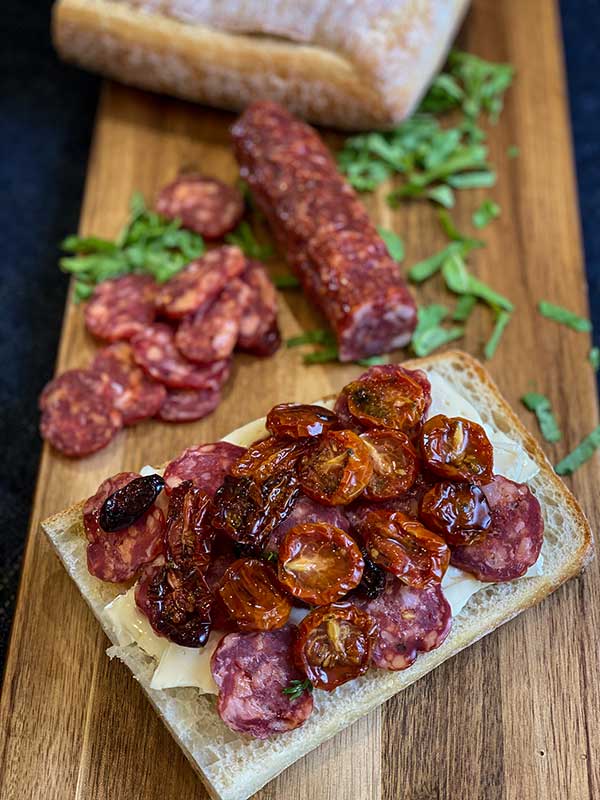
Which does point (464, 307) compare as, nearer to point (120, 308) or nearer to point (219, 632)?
point (120, 308)

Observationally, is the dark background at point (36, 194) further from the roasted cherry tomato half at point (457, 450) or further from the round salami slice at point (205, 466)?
the roasted cherry tomato half at point (457, 450)

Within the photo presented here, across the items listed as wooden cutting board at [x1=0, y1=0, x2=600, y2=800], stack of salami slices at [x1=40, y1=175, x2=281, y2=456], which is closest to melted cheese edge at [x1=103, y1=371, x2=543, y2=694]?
wooden cutting board at [x1=0, y1=0, x2=600, y2=800]

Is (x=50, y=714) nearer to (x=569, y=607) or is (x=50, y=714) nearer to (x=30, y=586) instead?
(x=30, y=586)

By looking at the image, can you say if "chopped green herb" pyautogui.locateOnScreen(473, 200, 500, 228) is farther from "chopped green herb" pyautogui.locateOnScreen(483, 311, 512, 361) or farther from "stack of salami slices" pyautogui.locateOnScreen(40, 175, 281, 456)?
"stack of salami slices" pyautogui.locateOnScreen(40, 175, 281, 456)

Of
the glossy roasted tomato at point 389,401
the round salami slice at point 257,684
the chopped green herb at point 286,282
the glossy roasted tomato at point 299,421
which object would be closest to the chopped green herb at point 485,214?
the chopped green herb at point 286,282

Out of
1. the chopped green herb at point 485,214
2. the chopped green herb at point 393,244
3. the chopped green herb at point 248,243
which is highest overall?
the chopped green herb at point 485,214

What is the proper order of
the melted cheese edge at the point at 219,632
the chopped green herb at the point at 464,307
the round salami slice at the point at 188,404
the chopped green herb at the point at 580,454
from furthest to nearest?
the chopped green herb at the point at 464,307
the round salami slice at the point at 188,404
the chopped green herb at the point at 580,454
the melted cheese edge at the point at 219,632
